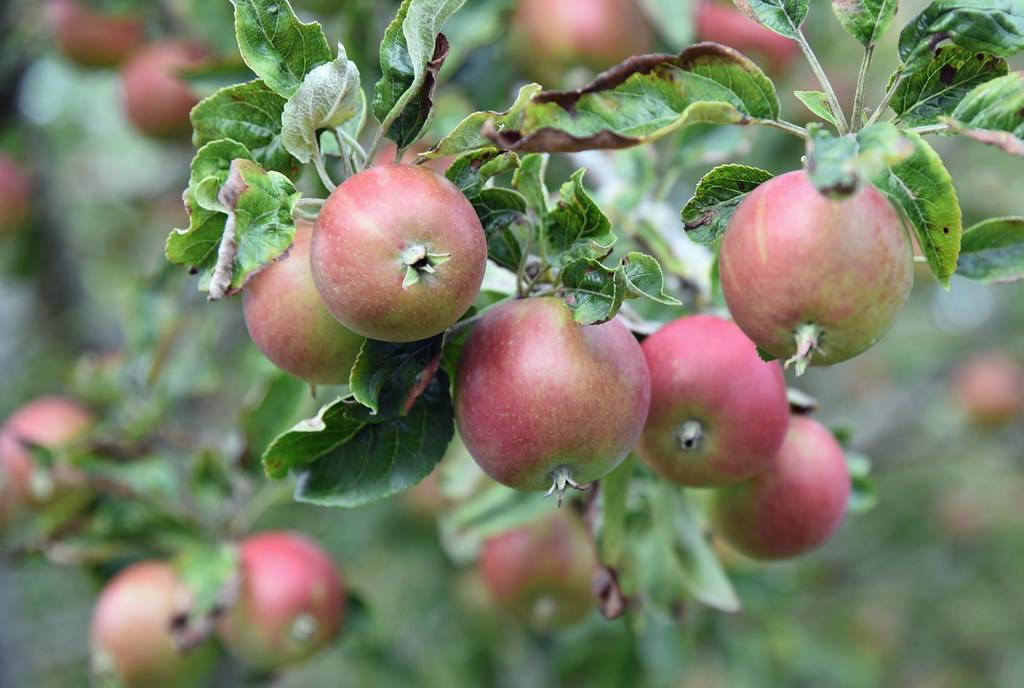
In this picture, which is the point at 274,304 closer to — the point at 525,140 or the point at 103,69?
the point at 525,140

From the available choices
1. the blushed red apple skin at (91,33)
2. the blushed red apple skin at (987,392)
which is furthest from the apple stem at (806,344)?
the blushed red apple skin at (987,392)

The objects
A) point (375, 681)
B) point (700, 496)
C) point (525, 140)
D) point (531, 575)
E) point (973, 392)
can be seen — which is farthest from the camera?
point (973, 392)

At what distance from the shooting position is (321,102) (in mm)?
1129

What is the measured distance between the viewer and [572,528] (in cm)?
227

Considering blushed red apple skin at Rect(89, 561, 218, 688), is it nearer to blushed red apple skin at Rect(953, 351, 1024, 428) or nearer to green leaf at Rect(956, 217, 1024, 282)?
green leaf at Rect(956, 217, 1024, 282)

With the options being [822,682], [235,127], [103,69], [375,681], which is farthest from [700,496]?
[822,682]

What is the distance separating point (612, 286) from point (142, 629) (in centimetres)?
148

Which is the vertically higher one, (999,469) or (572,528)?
(572,528)

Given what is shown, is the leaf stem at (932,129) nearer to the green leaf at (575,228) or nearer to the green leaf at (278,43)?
the green leaf at (575,228)

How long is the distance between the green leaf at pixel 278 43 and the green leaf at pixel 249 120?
5 centimetres

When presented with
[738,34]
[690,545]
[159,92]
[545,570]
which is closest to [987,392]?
[738,34]

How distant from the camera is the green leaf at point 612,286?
110cm

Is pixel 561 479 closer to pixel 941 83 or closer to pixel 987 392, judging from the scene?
pixel 941 83

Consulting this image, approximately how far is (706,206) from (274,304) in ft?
1.71
